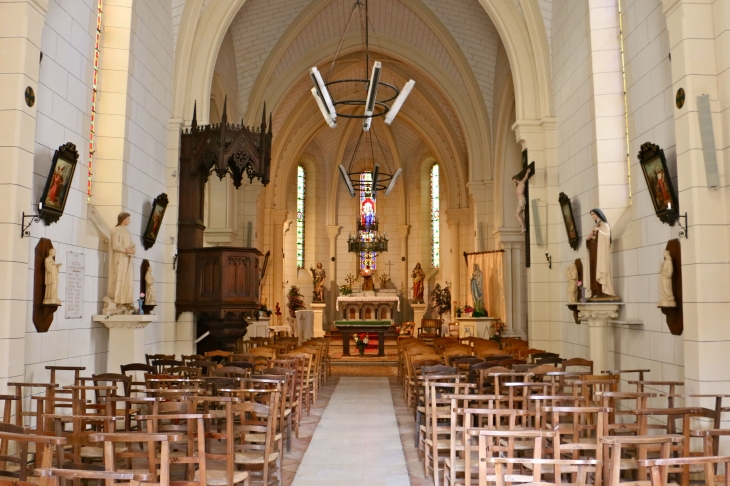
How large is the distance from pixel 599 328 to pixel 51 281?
636 centimetres

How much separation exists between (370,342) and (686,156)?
16231 mm

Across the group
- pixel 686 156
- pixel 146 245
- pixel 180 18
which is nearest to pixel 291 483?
pixel 686 156

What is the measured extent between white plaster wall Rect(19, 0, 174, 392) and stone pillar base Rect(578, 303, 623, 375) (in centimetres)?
612

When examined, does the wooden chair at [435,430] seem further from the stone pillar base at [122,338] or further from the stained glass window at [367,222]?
the stained glass window at [367,222]

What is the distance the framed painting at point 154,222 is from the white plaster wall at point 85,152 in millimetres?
103

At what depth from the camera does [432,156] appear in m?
25.0

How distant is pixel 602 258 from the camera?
8.40 meters

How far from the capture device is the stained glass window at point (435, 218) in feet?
82.2

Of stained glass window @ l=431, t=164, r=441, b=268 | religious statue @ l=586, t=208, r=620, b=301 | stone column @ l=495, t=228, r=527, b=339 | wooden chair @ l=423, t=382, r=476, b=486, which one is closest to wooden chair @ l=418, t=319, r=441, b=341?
stained glass window @ l=431, t=164, r=441, b=268

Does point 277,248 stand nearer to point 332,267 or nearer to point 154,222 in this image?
point 332,267

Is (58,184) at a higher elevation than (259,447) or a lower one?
higher

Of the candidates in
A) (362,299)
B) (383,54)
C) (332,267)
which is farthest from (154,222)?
(332,267)

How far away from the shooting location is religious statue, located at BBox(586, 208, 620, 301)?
8344 mm

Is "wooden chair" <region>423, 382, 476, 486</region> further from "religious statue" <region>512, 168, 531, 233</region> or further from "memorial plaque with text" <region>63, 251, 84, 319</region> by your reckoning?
"religious statue" <region>512, 168, 531, 233</region>
